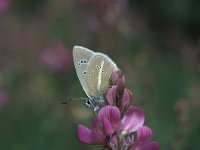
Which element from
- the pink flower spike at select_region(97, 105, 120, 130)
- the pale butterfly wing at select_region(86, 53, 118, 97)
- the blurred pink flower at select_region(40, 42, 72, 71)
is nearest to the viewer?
the pink flower spike at select_region(97, 105, 120, 130)

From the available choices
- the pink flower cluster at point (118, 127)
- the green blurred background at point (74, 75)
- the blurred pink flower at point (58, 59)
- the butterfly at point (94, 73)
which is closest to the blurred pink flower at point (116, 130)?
the pink flower cluster at point (118, 127)

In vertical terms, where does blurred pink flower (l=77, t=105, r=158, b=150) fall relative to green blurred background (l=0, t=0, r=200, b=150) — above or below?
above

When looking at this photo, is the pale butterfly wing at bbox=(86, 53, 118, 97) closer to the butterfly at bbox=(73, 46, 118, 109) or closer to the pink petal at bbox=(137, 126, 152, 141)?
the butterfly at bbox=(73, 46, 118, 109)

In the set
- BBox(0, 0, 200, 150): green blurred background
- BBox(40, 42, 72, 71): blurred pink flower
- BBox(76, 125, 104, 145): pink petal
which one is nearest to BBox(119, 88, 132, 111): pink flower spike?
BBox(76, 125, 104, 145): pink petal

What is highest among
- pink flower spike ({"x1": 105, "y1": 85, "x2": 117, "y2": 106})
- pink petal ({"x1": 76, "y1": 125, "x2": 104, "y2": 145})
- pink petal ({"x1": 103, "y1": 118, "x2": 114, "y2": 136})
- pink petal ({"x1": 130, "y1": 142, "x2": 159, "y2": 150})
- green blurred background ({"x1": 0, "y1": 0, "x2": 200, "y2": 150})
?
pink flower spike ({"x1": 105, "y1": 85, "x2": 117, "y2": 106})

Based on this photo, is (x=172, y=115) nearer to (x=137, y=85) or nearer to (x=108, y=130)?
(x=137, y=85)

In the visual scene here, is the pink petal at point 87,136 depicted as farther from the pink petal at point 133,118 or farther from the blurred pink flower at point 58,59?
the blurred pink flower at point 58,59

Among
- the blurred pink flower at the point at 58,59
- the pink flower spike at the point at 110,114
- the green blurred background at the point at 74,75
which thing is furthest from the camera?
the blurred pink flower at the point at 58,59
